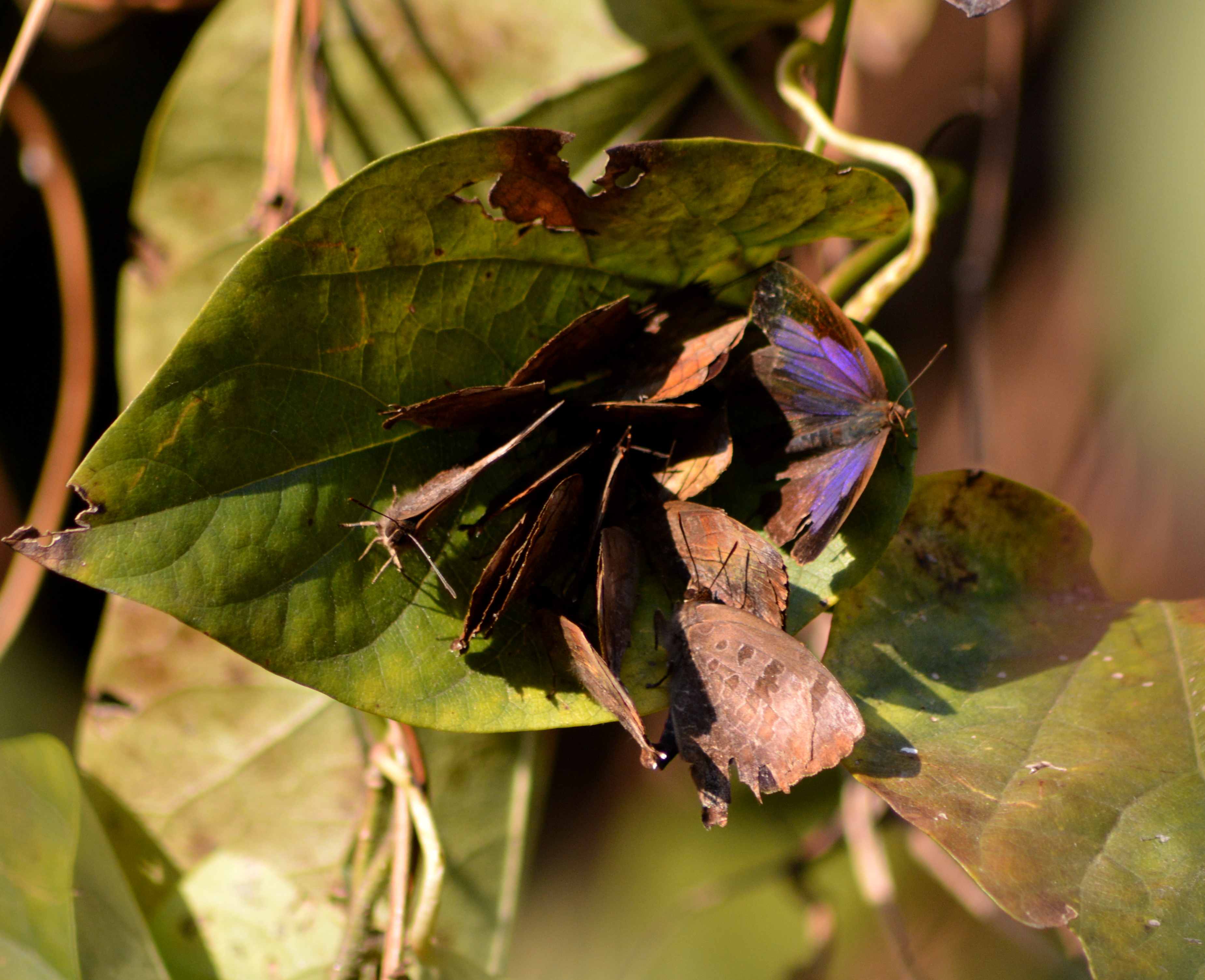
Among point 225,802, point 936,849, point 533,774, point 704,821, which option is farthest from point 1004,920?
point 225,802

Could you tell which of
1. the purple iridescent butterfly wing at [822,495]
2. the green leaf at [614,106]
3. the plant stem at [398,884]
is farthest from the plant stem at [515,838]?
the green leaf at [614,106]

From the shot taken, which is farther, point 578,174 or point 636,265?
point 578,174

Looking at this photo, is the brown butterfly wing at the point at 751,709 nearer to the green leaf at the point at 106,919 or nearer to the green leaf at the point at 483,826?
the green leaf at the point at 483,826

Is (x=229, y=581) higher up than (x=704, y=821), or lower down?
higher up

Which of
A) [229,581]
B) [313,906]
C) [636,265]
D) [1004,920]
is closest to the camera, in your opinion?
[229,581]

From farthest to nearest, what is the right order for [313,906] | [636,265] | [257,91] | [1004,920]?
1. [1004,920]
2. [257,91]
3. [313,906]
4. [636,265]

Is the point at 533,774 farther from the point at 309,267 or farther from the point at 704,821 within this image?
the point at 309,267

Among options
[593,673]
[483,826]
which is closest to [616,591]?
[593,673]

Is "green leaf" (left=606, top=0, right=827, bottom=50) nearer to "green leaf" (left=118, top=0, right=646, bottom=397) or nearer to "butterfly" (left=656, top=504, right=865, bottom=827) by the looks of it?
"green leaf" (left=118, top=0, right=646, bottom=397)
